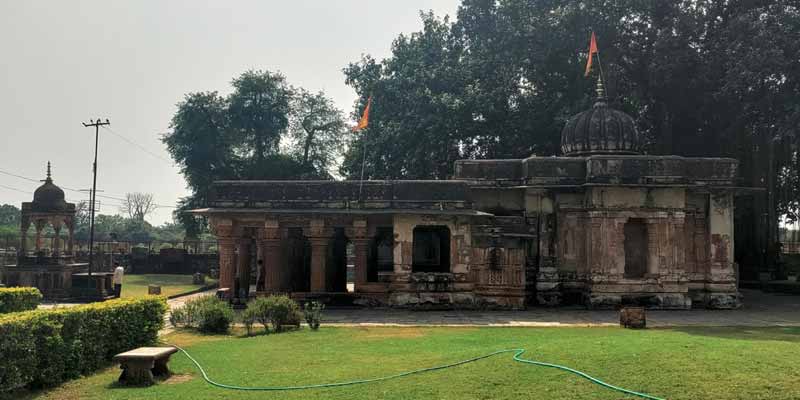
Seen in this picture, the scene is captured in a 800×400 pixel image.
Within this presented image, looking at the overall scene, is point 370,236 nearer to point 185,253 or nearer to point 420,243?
point 420,243

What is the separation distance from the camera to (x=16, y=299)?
1636 centimetres

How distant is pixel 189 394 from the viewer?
30.4 feet

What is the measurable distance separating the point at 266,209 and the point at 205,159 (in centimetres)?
2294

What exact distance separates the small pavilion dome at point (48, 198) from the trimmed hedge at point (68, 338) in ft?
64.7

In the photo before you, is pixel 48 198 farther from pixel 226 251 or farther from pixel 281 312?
pixel 281 312

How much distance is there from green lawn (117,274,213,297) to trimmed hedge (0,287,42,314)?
8228mm

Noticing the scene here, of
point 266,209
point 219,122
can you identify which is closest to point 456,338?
point 266,209

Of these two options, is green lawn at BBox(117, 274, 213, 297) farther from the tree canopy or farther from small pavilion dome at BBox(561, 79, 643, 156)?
small pavilion dome at BBox(561, 79, 643, 156)

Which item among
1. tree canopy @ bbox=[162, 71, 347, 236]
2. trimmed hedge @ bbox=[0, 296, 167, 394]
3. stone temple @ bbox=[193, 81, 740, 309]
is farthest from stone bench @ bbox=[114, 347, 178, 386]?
tree canopy @ bbox=[162, 71, 347, 236]

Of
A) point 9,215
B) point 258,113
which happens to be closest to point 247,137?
point 258,113

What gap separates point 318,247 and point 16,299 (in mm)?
8596

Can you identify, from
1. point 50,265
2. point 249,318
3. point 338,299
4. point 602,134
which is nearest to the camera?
point 249,318

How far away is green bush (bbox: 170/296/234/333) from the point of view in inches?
613

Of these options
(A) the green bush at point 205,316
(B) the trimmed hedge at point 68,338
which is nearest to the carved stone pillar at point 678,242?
(A) the green bush at point 205,316
